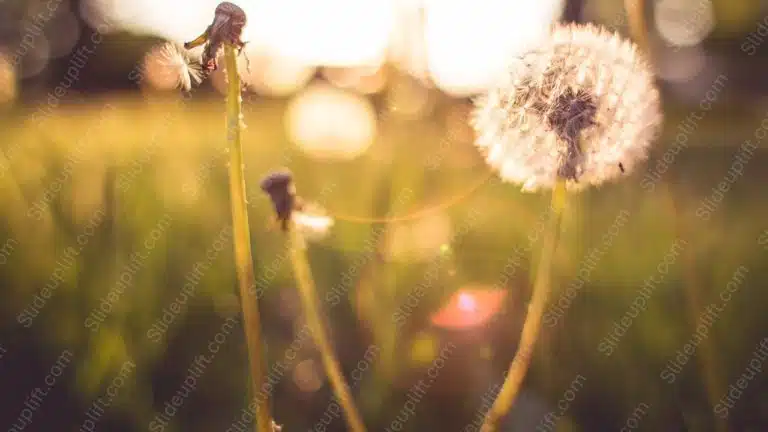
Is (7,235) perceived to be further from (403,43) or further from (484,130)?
(484,130)

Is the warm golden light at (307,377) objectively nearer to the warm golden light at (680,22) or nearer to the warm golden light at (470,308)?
the warm golden light at (470,308)

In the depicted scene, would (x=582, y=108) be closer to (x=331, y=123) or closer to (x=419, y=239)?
(x=419, y=239)

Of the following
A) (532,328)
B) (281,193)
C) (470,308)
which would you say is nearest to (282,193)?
(281,193)

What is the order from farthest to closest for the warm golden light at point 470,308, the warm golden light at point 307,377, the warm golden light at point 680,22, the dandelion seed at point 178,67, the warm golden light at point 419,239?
the warm golden light at point 680,22 → the warm golden light at point 419,239 → the warm golden light at point 470,308 → the warm golden light at point 307,377 → the dandelion seed at point 178,67

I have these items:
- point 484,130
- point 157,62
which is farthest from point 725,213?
point 157,62

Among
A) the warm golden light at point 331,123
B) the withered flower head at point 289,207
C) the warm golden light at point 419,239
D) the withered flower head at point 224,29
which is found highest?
the withered flower head at point 224,29

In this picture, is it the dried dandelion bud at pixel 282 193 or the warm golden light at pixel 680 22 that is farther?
the warm golden light at pixel 680 22

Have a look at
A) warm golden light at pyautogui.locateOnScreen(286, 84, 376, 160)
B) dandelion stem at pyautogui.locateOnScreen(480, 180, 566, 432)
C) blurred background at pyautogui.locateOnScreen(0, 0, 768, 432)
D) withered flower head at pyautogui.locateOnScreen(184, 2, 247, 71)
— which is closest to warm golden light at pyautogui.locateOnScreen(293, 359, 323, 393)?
blurred background at pyautogui.locateOnScreen(0, 0, 768, 432)

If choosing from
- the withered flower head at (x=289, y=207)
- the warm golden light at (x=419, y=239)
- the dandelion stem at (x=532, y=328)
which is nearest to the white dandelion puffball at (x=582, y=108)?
the dandelion stem at (x=532, y=328)
